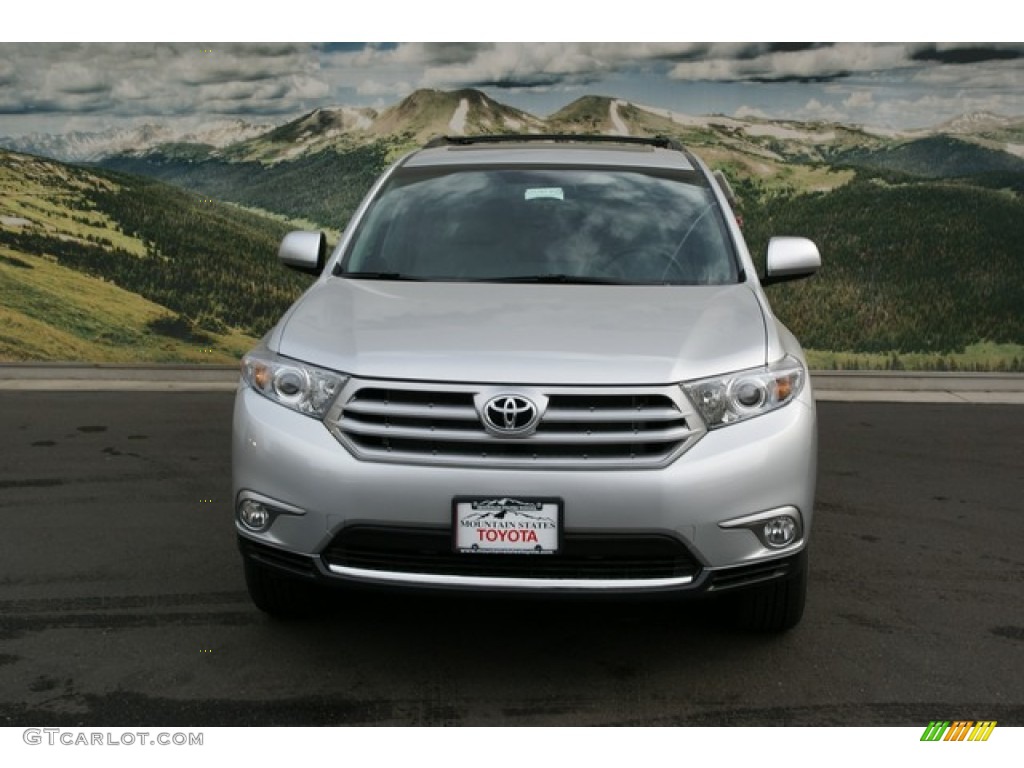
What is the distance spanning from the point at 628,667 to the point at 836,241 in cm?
803

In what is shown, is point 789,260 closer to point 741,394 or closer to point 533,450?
point 741,394

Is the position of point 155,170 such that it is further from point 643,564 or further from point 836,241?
point 643,564

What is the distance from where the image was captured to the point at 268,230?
1205 cm

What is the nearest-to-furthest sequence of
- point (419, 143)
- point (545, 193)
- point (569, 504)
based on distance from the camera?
point (569, 504)
point (545, 193)
point (419, 143)

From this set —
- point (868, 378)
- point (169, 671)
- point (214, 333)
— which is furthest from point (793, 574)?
point (214, 333)

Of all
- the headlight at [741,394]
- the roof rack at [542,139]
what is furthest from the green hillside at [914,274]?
the headlight at [741,394]

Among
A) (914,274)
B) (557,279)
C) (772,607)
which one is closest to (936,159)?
(914,274)

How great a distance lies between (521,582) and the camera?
372cm

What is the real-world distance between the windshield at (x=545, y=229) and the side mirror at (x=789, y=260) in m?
0.19
